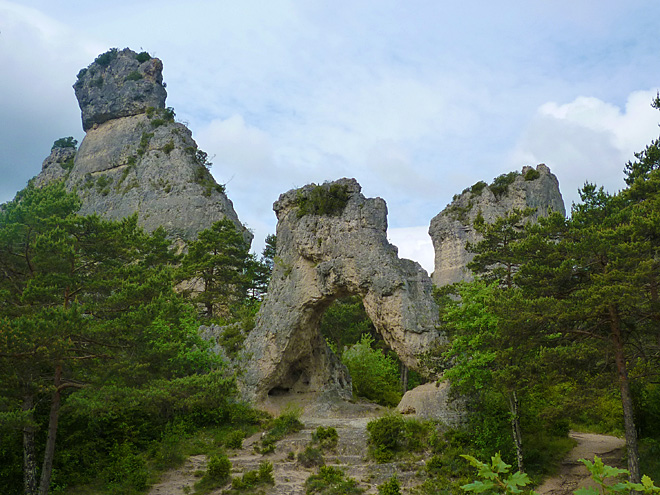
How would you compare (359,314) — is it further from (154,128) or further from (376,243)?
(154,128)

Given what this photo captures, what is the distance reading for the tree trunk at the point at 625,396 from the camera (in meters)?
14.3

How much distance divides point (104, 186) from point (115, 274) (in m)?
40.7

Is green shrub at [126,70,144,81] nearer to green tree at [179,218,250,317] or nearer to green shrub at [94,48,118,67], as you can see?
green shrub at [94,48,118,67]

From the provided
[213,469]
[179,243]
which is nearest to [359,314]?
[179,243]

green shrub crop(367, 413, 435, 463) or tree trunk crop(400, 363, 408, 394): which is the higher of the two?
tree trunk crop(400, 363, 408, 394)

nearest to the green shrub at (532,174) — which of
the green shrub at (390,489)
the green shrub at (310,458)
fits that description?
the green shrub at (310,458)

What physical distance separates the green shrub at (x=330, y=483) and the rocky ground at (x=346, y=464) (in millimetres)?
332

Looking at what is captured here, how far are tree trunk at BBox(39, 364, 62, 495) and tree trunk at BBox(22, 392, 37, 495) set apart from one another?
287 millimetres

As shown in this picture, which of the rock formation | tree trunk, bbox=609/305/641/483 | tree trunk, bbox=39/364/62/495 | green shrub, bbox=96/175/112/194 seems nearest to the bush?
tree trunk, bbox=609/305/641/483

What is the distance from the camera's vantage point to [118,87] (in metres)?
57.8

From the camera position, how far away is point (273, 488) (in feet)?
53.5

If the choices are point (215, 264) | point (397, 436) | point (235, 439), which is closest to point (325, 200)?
point (215, 264)

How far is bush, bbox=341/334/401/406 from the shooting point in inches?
1208

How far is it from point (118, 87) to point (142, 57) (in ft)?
17.3
